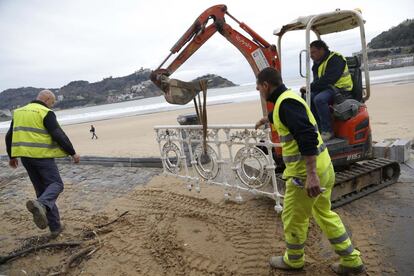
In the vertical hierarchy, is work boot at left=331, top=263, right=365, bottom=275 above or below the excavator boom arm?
below

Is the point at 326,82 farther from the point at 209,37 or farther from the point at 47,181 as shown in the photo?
the point at 47,181

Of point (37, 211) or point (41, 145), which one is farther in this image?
point (41, 145)

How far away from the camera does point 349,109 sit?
4.95m

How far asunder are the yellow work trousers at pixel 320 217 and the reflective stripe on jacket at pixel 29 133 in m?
3.60

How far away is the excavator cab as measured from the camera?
4867mm

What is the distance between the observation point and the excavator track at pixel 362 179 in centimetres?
497

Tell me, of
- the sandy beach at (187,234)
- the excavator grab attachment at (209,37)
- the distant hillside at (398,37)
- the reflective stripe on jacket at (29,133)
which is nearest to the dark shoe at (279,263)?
the sandy beach at (187,234)

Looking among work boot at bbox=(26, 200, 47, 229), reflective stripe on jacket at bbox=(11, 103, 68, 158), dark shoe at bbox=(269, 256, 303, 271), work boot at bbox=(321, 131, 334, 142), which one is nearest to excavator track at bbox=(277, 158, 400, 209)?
work boot at bbox=(321, 131, 334, 142)

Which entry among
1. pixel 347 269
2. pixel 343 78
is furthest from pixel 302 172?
pixel 343 78

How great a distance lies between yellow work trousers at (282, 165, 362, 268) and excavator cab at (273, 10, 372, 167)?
5.98 ft

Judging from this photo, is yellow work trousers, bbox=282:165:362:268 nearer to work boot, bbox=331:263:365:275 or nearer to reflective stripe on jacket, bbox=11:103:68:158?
work boot, bbox=331:263:365:275

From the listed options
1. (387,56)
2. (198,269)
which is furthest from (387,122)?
(387,56)

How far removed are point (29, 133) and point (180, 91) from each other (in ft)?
7.37

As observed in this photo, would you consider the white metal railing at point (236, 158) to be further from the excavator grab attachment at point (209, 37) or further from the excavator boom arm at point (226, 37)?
the excavator boom arm at point (226, 37)
